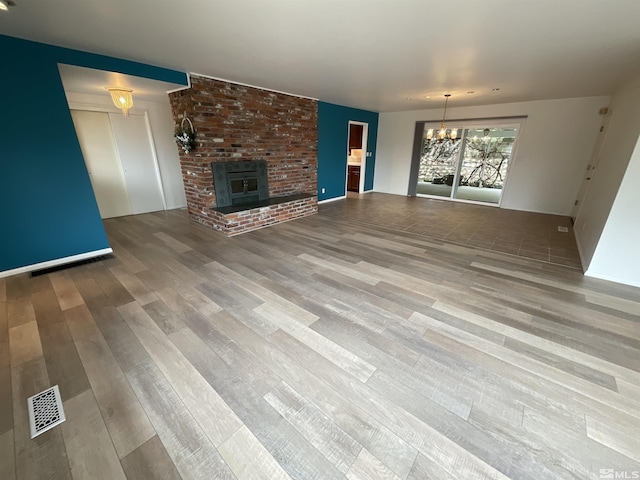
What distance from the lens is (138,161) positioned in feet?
17.1

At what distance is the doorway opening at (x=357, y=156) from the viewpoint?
7.56 meters

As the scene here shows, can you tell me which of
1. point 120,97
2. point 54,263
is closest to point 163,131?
point 120,97

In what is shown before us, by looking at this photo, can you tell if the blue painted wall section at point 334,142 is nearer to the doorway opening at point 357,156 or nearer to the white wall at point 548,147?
the doorway opening at point 357,156

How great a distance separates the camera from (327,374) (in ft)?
5.38

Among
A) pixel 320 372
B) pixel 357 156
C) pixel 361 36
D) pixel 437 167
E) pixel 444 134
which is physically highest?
pixel 361 36

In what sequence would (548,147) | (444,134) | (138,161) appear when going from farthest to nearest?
(444,134), (548,147), (138,161)

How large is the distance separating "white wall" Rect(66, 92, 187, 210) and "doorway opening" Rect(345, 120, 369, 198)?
4.44 meters

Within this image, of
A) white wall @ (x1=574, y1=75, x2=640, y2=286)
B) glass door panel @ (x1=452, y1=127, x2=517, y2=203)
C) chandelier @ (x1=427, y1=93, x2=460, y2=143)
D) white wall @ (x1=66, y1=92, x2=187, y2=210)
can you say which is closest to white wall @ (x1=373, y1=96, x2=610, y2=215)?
chandelier @ (x1=427, y1=93, x2=460, y2=143)

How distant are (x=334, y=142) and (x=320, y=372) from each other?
601 cm

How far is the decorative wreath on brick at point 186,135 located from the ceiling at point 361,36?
77cm

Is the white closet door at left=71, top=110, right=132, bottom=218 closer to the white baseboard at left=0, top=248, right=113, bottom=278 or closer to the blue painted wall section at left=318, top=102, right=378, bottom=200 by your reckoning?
the white baseboard at left=0, top=248, right=113, bottom=278

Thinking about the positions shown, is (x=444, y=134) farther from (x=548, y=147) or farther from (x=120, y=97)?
(x=120, y=97)

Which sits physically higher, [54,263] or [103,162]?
[103,162]

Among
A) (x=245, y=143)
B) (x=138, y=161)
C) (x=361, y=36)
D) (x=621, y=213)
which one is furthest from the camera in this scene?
(x=138, y=161)
